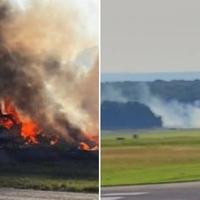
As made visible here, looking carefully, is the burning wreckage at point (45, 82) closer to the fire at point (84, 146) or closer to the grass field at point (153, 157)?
the fire at point (84, 146)

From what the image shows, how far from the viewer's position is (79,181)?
5.29 meters

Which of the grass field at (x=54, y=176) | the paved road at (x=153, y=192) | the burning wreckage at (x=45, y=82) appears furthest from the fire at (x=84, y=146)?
the paved road at (x=153, y=192)

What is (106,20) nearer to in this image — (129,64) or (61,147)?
(129,64)

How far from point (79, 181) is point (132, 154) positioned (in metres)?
0.54

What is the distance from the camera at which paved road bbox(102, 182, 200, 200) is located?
5203mm

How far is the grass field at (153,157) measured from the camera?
5180mm

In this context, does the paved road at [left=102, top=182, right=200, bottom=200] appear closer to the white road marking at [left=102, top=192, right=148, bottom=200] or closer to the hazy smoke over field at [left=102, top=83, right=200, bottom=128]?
the white road marking at [left=102, top=192, right=148, bottom=200]

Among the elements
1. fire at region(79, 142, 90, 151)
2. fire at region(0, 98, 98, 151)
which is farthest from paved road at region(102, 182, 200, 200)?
fire at region(0, 98, 98, 151)

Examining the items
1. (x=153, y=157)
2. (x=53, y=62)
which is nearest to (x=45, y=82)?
(x=53, y=62)

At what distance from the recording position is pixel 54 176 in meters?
5.31

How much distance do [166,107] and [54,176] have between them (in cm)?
117

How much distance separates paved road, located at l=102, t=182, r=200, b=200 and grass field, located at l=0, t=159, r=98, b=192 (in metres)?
0.20

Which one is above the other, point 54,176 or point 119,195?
point 54,176

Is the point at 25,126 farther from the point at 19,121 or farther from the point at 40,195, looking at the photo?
the point at 40,195
